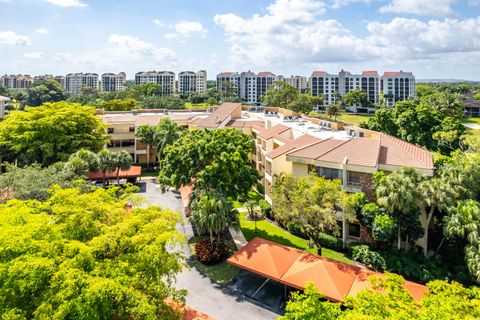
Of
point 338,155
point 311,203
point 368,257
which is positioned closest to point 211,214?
point 311,203

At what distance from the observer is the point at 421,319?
1285 cm

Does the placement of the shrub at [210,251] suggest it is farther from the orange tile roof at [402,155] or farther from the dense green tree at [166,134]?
the dense green tree at [166,134]

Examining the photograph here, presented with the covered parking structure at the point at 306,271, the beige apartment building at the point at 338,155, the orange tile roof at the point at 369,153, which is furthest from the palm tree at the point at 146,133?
the covered parking structure at the point at 306,271

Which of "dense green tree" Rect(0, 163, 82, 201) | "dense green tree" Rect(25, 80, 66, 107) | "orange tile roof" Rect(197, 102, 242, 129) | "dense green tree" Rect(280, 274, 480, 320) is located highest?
"dense green tree" Rect(25, 80, 66, 107)

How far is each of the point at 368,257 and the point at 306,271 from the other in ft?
27.0

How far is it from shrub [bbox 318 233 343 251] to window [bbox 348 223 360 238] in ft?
5.55

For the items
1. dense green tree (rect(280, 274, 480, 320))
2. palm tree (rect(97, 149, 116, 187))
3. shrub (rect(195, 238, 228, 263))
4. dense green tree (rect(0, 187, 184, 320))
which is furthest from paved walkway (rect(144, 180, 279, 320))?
palm tree (rect(97, 149, 116, 187))

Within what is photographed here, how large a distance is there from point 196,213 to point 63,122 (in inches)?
1185

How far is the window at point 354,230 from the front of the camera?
112 feet

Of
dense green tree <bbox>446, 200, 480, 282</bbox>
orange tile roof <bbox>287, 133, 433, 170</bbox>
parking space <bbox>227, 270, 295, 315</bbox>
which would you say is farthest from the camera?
orange tile roof <bbox>287, 133, 433, 170</bbox>

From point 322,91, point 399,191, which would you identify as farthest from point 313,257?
point 322,91

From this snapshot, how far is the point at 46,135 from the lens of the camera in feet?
154

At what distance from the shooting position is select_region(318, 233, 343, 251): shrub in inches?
1313

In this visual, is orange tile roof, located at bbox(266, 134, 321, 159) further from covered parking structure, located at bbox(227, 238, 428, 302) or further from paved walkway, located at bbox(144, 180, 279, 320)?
paved walkway, located at bbox(144, 180, 279, 320)
